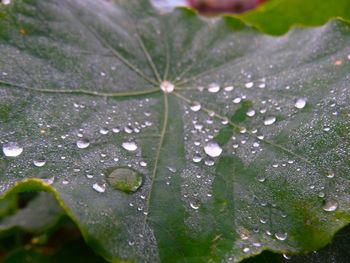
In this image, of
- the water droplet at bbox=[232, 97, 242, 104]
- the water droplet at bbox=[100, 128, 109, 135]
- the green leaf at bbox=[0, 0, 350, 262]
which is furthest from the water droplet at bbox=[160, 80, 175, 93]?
the water droplet at bbox=[100, 128, 109, 135]

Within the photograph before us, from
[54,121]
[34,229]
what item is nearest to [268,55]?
[54,121]

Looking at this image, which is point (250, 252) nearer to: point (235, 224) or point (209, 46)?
point (235, 224)

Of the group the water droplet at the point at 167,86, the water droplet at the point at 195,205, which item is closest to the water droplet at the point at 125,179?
the water droplet at the point at 195,205

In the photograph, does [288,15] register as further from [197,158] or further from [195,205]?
[195,205]

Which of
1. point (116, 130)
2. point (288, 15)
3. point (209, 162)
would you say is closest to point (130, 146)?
point (116, 130)

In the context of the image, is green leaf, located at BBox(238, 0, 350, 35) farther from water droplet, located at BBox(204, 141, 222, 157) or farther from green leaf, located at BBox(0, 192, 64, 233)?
green leaf, located at BBox(0, 192, 64, 233)

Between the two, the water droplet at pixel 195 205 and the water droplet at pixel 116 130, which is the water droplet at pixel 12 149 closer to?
the water droplet at pixel 116 130
